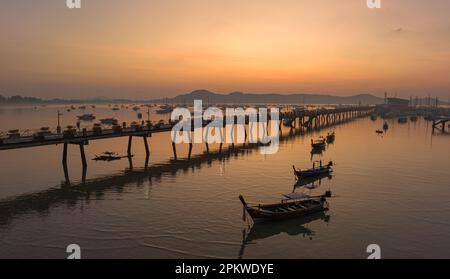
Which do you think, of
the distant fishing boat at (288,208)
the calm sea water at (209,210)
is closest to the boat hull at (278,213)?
the distant fishing boat at (288,208)

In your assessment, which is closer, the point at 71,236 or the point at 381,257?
Answer: the point at 381,257

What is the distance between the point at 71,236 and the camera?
29.3 meters

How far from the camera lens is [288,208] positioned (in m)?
35.3

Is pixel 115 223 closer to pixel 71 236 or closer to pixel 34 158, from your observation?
pixel 71 236

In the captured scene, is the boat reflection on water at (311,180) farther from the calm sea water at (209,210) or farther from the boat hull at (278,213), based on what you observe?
the boat hull at (278,213)

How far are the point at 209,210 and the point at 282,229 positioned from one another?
7064mm

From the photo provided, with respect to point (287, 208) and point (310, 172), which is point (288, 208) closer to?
point (287, 208)

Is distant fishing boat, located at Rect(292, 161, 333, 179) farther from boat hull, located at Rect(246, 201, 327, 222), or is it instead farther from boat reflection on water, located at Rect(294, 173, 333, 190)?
boat hull, located at Rect(246, 201, 327, 222)

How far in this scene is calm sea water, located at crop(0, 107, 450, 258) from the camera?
91.6ft

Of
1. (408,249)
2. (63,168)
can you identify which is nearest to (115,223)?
(408,249)

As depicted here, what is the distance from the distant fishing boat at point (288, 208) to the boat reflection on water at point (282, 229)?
474 mm

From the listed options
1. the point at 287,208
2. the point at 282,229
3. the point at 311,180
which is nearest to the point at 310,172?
Answer: the point at 311,180

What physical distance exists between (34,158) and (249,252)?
167ft

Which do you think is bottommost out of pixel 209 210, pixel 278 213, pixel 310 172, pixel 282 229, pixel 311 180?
pixel 282 229
